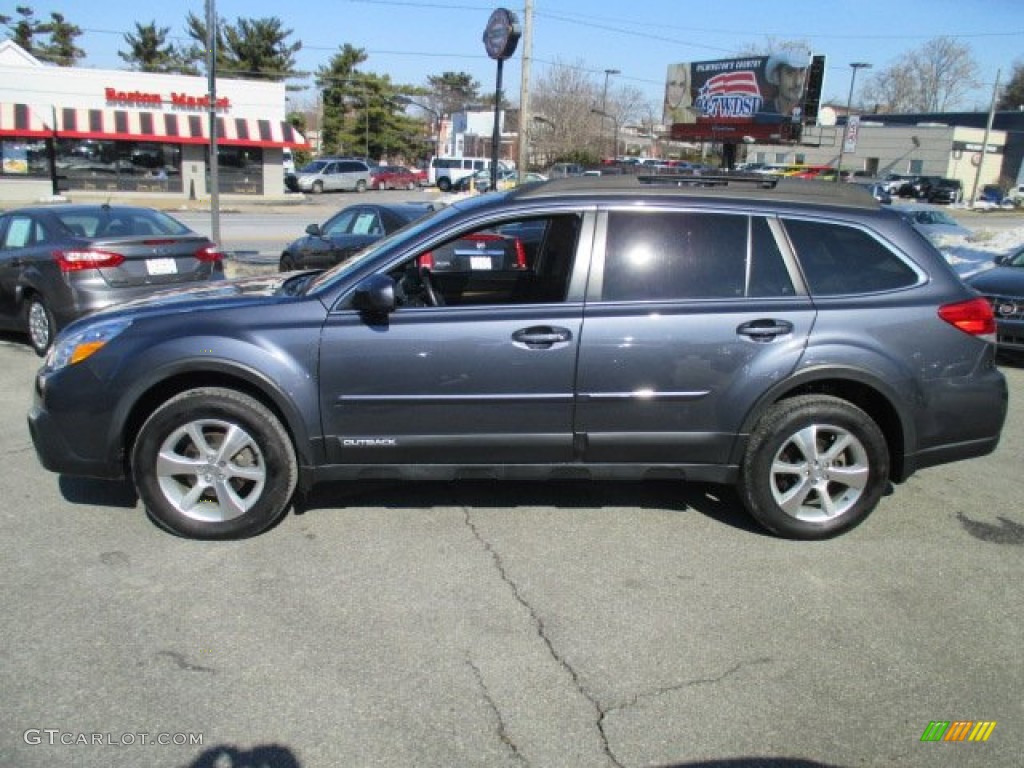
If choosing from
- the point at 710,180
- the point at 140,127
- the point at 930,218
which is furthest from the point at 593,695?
the point at 140,127

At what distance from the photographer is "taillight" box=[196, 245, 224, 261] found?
838 centimetres

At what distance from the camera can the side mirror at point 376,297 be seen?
3.96m

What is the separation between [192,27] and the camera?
65688mm

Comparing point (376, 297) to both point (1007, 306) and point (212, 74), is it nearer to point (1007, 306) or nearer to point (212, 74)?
point (1007, 306)

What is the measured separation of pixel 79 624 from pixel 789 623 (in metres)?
2.89

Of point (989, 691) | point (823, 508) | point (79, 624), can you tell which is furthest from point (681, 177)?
point (79, 624)

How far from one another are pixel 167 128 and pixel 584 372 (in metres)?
37.5

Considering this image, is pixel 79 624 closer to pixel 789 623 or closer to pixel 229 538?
pixel 229 538

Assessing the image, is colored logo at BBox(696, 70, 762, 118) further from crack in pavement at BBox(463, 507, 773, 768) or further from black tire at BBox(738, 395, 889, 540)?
crack in pavement at BBox(463, 507, 773, 768)

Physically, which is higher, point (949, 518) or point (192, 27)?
point (192, 27)

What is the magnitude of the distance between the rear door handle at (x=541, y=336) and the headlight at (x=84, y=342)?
6.37 ft

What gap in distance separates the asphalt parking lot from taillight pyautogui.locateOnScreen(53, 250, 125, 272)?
3445 mm

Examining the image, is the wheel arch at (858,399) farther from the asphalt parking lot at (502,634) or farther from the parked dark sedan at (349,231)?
the parked dark sedan at (349,231)

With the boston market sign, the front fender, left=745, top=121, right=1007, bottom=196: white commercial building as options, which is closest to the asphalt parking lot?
the front fender
